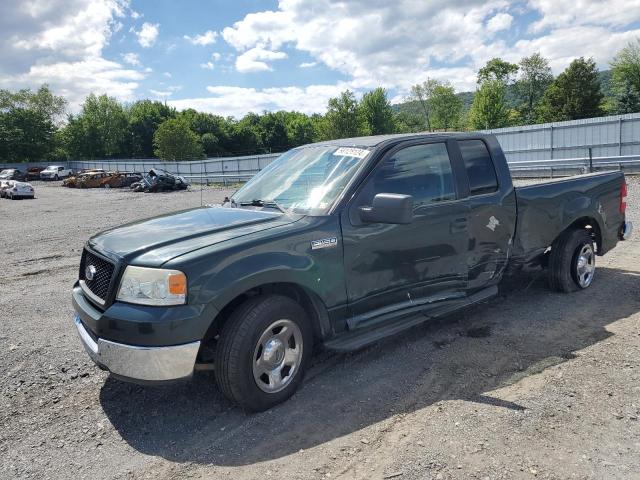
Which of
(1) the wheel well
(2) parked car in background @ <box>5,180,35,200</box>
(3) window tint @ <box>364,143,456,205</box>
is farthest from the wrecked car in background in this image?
(1) the wheel well

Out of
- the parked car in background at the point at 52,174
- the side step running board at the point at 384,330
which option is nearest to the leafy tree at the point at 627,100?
the side step running board at the point at 384,330

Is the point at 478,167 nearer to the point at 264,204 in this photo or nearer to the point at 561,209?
the point at 561,209

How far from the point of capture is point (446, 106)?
9456cm

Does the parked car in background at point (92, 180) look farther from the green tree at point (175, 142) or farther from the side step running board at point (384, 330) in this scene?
the side step running board at point (384, 330)

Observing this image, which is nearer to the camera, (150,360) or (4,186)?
(150,360)

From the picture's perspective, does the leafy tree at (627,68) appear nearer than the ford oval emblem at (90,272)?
No

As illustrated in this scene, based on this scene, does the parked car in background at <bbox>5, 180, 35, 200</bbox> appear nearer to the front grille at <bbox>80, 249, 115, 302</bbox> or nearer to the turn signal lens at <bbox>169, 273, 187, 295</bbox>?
the front grille at <bbox>80, 249, 115, 302</bbox>

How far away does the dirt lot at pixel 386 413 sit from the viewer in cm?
288

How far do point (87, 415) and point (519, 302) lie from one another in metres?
4.48

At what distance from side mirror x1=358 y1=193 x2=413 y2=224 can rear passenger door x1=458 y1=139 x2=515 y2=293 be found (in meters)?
1.27

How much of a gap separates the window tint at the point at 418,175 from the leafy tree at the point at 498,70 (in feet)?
296

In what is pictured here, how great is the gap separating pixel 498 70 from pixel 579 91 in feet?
109

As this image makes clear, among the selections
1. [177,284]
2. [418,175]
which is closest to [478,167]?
[418,175]

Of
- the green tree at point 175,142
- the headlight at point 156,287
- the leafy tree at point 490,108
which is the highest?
the leafy tree at point 490,108
